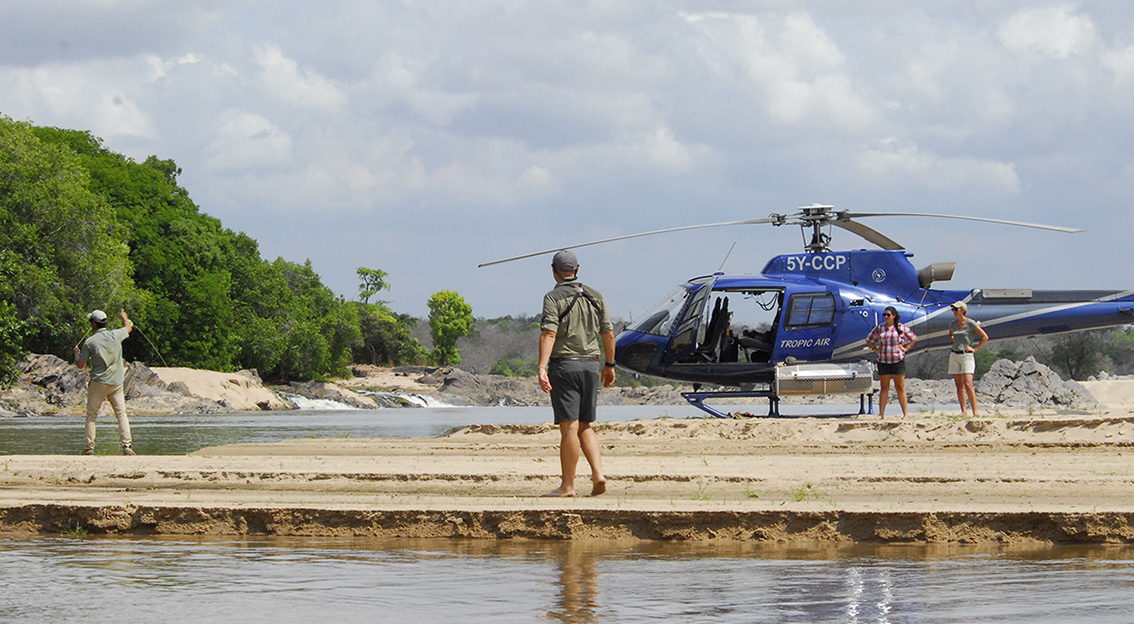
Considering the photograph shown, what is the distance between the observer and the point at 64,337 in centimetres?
4991

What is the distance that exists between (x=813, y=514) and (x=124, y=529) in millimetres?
4255

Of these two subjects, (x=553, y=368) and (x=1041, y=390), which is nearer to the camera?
(x=553, y=368)

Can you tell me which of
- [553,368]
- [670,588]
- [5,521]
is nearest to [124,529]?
[5,521]

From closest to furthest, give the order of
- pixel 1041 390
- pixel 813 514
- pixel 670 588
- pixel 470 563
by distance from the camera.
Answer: pixel 670 588 < pixel 470 563 < pixel 813 514 < pixel 1041 390

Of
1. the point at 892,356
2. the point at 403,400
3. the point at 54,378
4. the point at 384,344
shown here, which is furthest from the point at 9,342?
the point at 384,344

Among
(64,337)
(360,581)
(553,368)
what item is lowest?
(360,581)

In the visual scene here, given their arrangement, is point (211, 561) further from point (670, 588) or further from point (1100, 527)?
point (1100, 527)

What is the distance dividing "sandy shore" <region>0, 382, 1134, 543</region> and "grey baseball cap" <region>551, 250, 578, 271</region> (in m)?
1.68

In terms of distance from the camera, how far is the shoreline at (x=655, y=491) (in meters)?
6.53

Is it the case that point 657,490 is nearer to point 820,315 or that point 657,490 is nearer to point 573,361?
point 573,361

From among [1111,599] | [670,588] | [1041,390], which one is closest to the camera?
[1111,599]

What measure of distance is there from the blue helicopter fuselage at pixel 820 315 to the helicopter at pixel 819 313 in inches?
0.6

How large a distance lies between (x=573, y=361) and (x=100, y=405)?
7.30m

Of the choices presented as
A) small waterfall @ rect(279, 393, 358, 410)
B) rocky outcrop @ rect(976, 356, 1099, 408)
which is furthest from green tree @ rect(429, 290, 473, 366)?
rocky outcrop @ rect(976, 356, 1099, 408)
